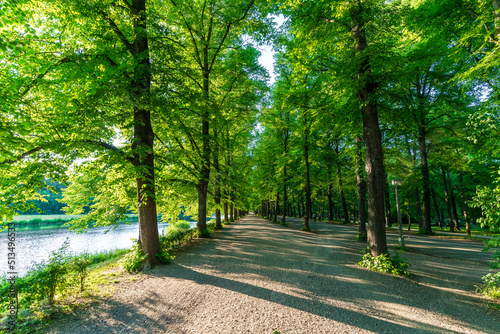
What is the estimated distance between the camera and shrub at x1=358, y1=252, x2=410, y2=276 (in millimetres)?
5848

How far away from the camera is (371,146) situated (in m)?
6.81

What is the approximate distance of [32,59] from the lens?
177 inches

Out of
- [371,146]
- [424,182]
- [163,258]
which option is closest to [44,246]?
[163,258]

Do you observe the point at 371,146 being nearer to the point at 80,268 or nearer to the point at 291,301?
the point at 291,301

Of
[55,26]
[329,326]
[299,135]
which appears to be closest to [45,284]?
[329,326]

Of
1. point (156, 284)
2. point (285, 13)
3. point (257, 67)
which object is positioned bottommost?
point (156, 284)

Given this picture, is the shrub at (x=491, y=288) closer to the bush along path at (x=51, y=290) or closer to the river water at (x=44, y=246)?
the bush along path at (x=51, y=290)

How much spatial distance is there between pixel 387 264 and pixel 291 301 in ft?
12.1

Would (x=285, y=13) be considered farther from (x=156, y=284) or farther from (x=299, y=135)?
(x=156, y=284)

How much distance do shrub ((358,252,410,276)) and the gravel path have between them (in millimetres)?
283

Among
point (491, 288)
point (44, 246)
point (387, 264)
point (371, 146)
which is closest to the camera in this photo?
point (491, 288)

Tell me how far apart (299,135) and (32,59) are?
1458cm

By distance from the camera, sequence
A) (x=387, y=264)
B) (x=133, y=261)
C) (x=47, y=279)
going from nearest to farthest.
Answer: (x=47, y=279) → (x=387, y=264) → (x=133, y=261)

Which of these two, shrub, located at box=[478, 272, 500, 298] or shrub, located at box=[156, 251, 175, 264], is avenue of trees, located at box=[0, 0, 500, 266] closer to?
shrub, located at box=[156, 251, 175, 264]
